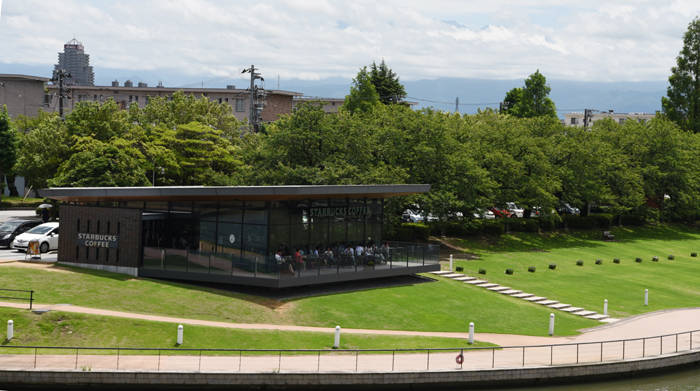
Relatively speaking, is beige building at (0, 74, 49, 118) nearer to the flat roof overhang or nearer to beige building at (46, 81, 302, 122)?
beige building at (46, 81, 302, 122)


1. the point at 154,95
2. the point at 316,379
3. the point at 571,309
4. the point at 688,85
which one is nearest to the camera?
the point at 316,379

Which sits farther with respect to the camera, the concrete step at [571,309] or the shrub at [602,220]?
the shrub at [602,220]

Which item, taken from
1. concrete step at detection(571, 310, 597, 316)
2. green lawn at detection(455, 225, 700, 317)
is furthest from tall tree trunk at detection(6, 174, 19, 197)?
concrete step at detection(571, 310, 597, 316)

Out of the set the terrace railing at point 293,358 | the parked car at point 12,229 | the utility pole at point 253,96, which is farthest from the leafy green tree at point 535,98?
the terrace railing at point 293,358

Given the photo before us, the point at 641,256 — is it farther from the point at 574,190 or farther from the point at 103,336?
the point at 103,336

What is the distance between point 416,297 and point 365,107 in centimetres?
4817

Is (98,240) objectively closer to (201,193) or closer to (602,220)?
(201,193)

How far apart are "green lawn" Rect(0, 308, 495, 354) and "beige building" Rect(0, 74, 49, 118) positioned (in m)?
71.5

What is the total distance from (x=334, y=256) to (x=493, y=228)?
2846 cm

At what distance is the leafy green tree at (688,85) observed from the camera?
308 feet

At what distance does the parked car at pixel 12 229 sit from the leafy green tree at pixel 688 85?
86.0 metres

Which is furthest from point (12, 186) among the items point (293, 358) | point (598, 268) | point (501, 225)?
point (293, 358)

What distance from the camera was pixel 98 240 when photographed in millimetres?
30781

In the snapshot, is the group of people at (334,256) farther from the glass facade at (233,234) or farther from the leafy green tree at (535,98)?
the leafy green tree at (535,98)
